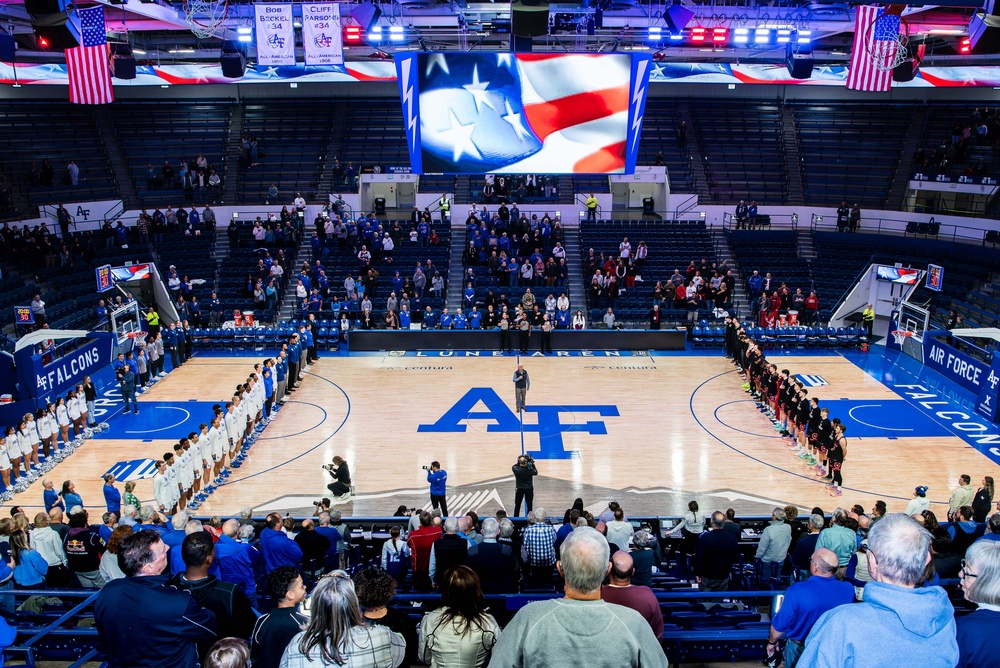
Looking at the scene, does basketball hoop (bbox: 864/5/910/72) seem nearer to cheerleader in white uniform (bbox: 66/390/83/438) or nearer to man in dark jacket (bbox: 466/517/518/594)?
man in dark jacket (bbox: 466/517/518/594)

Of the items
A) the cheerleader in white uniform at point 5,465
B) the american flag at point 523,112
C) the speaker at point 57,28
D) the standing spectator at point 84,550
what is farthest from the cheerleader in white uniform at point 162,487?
the american flag at point 523,112

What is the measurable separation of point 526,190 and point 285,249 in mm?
10084

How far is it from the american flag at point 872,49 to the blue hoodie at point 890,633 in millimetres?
20092

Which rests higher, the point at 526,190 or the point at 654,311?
the point at 526,190

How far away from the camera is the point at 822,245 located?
3147 centimetres

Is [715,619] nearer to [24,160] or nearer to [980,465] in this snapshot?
[980,465]

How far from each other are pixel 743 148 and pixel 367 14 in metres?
21.1

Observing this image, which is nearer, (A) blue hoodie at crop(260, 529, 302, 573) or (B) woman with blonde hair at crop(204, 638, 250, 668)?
(B) woman with blonde hair at crop(204, 638, 250, 668)

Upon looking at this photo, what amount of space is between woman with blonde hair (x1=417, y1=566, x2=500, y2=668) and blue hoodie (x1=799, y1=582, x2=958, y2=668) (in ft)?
6.72

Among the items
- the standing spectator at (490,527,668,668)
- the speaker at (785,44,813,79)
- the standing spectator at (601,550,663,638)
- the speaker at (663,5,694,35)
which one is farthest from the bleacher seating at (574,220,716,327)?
the standing spectator at (490,527,668,668)

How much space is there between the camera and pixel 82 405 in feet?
57.8

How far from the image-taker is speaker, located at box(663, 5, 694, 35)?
67.1 ft

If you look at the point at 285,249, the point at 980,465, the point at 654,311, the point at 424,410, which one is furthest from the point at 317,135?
the point at 980,465

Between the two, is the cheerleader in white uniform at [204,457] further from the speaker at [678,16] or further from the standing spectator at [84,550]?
the speaker at [678,16]
